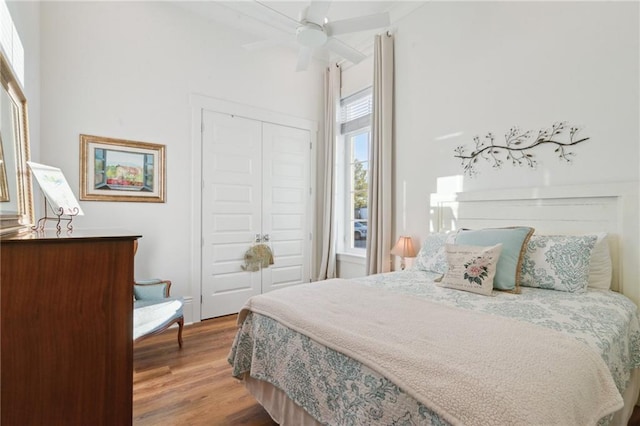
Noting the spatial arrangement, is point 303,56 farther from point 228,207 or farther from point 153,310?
point 153,310

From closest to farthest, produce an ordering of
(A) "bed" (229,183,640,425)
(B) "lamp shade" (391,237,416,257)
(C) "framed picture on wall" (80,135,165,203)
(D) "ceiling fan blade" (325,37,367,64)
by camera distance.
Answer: (A) "bed" (229,183,640,425)
(D) "ceiling fan blade" (325,37,367,64)
(C) "framed picture on wall" (80,135,165,203)
(B) "lamp shade" (391,237,416,257)

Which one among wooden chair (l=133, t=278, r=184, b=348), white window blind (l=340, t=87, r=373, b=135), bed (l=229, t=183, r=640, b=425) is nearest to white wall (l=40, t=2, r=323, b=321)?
wooden chair (l=133, t=278, r=184, b=348)

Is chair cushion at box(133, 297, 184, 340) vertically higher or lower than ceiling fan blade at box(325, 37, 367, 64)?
lower

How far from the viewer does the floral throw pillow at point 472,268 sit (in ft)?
6.12

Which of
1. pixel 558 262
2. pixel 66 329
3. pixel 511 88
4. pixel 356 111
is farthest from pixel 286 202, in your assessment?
pixel 66 329

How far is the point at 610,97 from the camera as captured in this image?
6.71 feet

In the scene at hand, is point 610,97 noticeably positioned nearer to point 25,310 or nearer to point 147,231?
point 25,310

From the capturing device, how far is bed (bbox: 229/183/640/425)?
914 millimetres

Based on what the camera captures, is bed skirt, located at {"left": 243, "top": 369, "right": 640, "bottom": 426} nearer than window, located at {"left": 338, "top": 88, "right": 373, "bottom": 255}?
Yes

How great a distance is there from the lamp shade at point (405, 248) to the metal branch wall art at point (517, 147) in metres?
0.85

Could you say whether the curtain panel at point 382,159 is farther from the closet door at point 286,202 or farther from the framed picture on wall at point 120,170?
the framed picture on wall at point 120,170

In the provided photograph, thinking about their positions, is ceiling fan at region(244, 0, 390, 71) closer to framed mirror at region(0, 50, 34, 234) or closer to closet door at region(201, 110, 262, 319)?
closet door at region(201, 110, 262, 319)

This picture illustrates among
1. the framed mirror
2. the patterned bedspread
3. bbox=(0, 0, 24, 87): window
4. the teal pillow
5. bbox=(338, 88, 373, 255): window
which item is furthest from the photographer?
bbox=(338, 88, 373, 255): window

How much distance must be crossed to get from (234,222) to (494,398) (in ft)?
10.3
